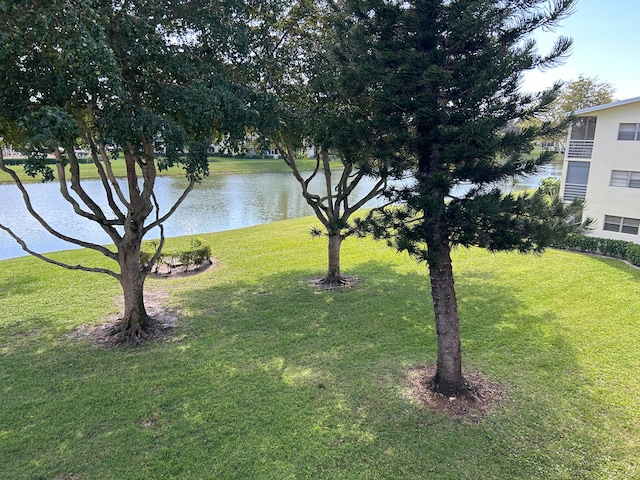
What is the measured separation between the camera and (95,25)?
5.04 m

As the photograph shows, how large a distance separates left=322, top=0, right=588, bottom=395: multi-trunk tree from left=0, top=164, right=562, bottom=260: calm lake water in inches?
388

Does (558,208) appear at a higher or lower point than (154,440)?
higher

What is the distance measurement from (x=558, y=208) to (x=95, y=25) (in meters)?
6.10

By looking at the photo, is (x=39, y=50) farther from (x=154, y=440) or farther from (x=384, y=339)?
(x=384, y=339)

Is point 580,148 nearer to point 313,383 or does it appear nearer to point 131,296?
point 313,383

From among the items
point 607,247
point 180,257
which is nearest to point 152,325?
point 180,257

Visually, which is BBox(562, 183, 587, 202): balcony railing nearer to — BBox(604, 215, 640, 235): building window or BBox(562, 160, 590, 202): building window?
BBox(562, 160, 590, 202): building window

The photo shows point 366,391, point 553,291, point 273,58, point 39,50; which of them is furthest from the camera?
point 553,291

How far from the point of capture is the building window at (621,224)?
15.4 m

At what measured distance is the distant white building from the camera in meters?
15.1

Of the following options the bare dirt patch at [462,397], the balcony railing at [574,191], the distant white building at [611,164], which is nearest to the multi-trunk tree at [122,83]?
the bare dirt patch at [462,397]

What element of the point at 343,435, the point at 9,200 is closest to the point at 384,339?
the point at 343,435

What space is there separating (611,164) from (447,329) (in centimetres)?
1412

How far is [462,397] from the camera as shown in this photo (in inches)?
229
